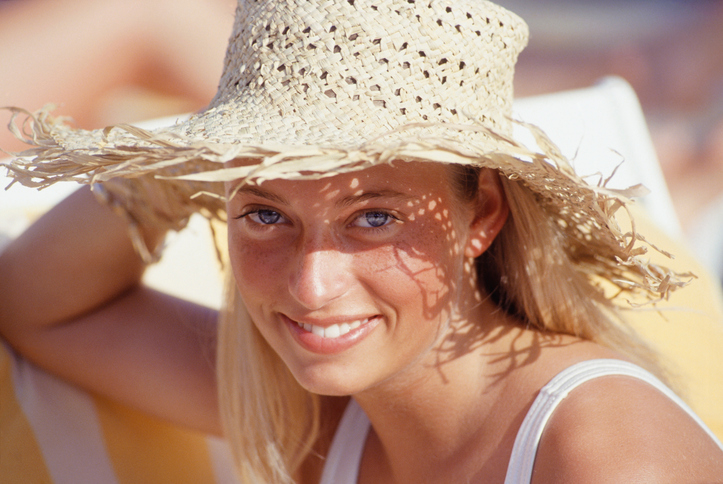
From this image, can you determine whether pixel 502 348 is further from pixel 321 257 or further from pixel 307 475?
pixel 307 475

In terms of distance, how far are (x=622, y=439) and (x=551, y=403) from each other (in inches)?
7.0

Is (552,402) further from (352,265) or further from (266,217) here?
(266,217)

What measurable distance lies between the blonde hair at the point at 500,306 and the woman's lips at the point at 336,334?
0.33 metres

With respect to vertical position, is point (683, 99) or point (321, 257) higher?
point (321, 257)

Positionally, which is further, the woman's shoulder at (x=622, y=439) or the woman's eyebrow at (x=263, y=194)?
the woman's eyebrow at (x=263, y=194)

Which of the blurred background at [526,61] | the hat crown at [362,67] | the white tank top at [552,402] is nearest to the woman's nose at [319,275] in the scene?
the hat crown at [362,67]

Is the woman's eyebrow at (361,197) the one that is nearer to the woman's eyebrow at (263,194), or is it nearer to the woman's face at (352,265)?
the woman's face at (352,265)

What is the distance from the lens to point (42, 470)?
1.72m

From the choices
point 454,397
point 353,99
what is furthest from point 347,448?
point 353,99

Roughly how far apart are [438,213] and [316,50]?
A: 39 centimetres

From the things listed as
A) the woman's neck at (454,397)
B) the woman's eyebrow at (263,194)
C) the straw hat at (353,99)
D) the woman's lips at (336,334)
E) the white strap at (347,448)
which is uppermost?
the straw hat at (353,99)

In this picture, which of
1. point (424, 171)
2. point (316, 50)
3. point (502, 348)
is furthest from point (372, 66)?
point (502, 348)

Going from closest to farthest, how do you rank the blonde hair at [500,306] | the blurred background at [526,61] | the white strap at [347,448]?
the blonde hair at [500,306], the white strap at [347,448], the blurred background at [526,61]

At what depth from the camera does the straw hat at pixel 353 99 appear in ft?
3.57
